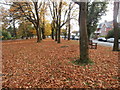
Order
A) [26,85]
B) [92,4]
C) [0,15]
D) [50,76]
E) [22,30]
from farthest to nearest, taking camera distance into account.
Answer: [22,30]
[92,4]
[0,15]
[50,76]
[26,85]

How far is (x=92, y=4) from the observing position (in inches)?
589

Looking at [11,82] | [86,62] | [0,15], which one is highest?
[0,15]

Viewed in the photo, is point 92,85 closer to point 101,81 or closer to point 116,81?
point 101,81

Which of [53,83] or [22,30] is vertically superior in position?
[22,30]

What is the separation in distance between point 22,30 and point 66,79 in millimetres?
35740

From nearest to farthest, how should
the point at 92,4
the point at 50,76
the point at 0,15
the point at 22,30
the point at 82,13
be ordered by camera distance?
the point at 50,76, the point at 82,13, the point at 0,15, the point at 92,4, the point at 22,30

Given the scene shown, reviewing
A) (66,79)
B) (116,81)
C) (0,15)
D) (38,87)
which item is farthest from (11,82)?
(0,15)

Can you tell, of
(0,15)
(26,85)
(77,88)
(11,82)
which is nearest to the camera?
(77,88)

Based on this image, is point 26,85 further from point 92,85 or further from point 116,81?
point 116,81

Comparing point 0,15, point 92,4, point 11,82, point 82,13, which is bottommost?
point 11,82

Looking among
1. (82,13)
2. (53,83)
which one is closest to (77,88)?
(53,83)

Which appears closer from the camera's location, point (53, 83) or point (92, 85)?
point (92, 85)

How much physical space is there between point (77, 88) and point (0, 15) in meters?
15.3

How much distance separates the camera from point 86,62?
4.75 m
